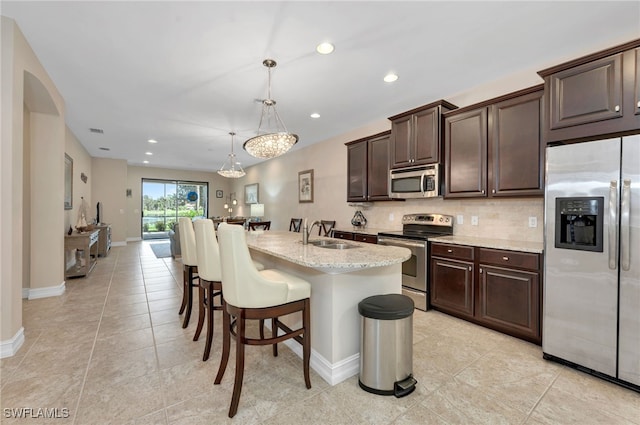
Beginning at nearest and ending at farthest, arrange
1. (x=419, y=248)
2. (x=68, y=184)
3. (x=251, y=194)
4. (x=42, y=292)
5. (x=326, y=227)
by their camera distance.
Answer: (x=419, y=248) → (x=42, y=292) → (x=68, y=184) → (x=326, y=227) → (x=251, y=194)

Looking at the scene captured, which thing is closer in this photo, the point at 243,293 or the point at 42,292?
the point at 243,293

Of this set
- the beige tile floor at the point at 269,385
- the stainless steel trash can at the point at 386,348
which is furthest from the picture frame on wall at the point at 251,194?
the stainless steel trash can at the point at 386,348

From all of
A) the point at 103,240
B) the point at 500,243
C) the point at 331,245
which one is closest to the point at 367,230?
the point at 500,243

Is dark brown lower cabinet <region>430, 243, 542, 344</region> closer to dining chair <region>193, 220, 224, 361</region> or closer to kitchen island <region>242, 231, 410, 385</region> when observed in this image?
kitchen island <region>242, 231, 410, 385</region>

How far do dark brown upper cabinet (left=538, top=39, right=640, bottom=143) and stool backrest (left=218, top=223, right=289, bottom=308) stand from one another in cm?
261

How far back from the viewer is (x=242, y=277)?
66.6 inches

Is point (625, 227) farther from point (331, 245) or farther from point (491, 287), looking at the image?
point (331, 245)

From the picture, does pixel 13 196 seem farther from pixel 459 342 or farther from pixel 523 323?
pixel 523 323

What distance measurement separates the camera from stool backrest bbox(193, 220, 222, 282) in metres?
2.25

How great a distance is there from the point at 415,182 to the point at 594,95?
180 centimetres

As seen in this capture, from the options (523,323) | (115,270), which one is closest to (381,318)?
(523,323)

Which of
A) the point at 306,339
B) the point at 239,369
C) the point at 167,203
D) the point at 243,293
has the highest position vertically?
the point at 167,203

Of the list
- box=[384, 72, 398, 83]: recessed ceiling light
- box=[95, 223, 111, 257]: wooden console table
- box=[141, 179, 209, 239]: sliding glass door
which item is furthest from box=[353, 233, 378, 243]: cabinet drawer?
box=[141, 179, 209, 239]: sliding glass door

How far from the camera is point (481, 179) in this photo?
3.06 m
